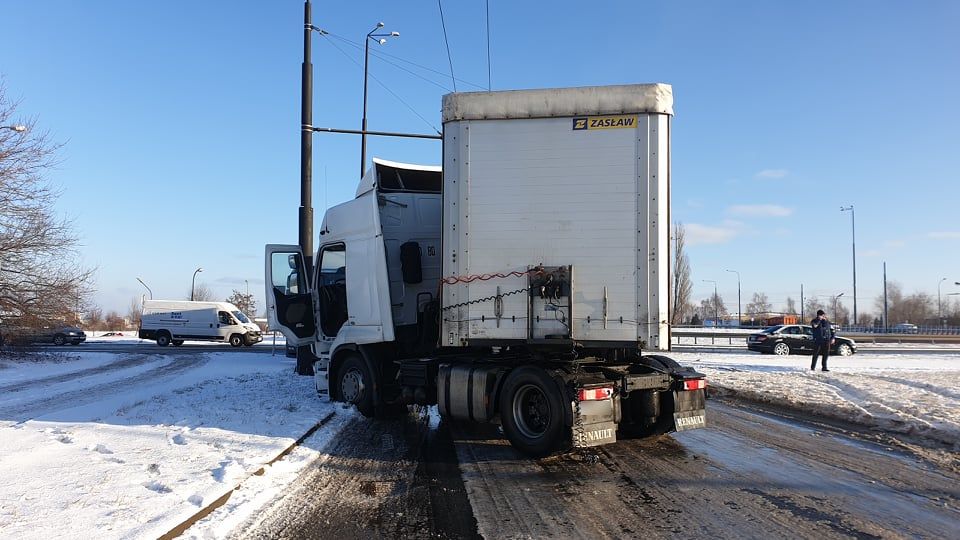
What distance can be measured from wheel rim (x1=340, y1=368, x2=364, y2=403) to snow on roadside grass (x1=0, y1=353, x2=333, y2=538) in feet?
1.71

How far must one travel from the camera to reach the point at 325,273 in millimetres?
10656

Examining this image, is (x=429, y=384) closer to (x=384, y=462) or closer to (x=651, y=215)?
(x=384, y=462)

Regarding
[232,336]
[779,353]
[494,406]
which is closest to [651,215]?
[494,406]

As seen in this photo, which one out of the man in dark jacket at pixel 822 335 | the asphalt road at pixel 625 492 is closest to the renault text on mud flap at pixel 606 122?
the asphalt road at pixel 625 492

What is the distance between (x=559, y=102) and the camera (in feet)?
23.3

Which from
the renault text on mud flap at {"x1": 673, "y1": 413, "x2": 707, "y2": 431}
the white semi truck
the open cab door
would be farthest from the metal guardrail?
the white semi truck

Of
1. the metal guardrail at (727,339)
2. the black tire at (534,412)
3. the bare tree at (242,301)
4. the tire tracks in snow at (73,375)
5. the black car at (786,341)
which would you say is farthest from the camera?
the bare tree at (242,301)

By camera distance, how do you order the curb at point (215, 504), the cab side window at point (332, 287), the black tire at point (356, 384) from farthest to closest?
the cab side window at point (332, 287) → the black tire at point (356, 384) → the curb at point (215, 504)

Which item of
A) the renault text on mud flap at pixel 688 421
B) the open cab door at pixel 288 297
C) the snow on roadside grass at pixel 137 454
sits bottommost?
the snow on roadside grass at pixel 137 454

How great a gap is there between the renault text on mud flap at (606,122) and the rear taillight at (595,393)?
2919 millimetres

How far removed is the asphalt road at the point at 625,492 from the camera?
15.3ft

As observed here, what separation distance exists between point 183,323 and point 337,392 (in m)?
29.4

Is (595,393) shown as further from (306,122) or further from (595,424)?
(306,122)

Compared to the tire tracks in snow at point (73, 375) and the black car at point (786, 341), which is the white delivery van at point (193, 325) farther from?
the black car at point (786, 341)
